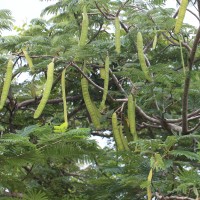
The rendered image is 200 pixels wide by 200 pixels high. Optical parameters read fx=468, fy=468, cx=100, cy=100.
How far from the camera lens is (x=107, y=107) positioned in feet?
13.7

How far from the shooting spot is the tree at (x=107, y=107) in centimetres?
233

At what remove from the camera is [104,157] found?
268 cm

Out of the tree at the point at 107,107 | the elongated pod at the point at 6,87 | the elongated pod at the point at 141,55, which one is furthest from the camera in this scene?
the elongated pod at the point at 141,55

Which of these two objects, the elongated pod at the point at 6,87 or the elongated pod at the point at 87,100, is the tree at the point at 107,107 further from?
the elongated pod at the point at 6,87

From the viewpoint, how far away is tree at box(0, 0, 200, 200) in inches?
91.6

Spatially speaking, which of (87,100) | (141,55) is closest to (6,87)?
(87,100)

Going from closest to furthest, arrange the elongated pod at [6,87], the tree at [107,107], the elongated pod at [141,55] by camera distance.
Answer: the tree at [107,107] < the elongated pod at [6,87] < the elongated pod at [141,55]

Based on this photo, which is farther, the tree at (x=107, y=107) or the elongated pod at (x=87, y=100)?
the elongated pod at (x=87, y=100)

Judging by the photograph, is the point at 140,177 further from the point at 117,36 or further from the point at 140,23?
the point at 140,23

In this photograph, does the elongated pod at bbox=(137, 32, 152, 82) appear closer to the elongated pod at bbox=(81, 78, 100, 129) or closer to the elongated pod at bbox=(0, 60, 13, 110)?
the elongated pod at bbox=(81, 78, 100, 129)

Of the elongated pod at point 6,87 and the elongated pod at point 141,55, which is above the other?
the elongated pod at point 141,55

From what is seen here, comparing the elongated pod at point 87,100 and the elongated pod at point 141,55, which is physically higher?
the elongated pod at point 141,55

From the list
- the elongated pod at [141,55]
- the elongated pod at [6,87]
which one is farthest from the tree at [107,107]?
the elongated pod at [6,87]

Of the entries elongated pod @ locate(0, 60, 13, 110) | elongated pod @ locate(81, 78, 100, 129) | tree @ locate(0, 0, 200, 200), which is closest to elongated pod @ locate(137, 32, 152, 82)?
tree @ locate(0, 0, 200, 200)
